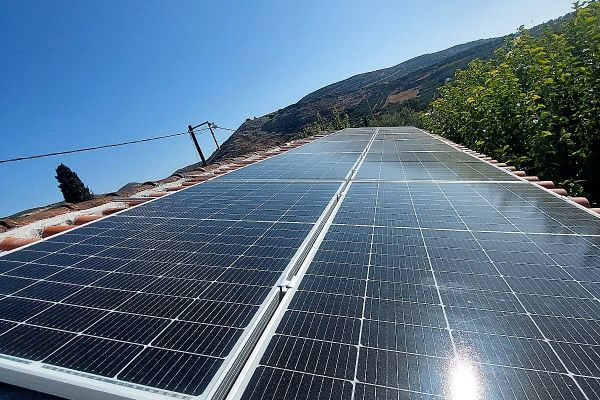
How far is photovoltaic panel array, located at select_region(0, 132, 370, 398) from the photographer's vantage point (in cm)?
286

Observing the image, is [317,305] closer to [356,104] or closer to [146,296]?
[146,296]

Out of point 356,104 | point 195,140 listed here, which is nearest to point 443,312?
point 195,140

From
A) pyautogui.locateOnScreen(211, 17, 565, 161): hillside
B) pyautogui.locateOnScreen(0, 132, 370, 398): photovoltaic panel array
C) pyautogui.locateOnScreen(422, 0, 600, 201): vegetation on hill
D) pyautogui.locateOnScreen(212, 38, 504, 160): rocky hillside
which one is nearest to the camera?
pyautogui.locateOnScreen(0, 132, 370, 398): photovoltaic panel array

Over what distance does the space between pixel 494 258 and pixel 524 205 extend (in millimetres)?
3029

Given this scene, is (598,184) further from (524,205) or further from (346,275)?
(346,275)

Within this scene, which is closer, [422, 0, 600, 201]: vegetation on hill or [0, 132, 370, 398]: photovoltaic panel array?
[0, 132, 370, 398]: photovoltaic panel array

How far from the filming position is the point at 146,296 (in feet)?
13.2

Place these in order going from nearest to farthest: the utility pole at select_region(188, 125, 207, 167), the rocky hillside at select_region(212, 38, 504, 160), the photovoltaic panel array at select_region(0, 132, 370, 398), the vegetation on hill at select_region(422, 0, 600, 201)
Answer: the photovoltaic panel array at select_region(0, 132, 370, 398)
the vegetation on hill at select_region(422, 0, 600, 201)
the utility pole at select_region(188, 125, 207, 167)
the rocky hillside at select_region(212, 38, 504, 160)

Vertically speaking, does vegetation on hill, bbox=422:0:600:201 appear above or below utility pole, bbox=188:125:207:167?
below

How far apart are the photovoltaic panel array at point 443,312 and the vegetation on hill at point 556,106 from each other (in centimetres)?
658

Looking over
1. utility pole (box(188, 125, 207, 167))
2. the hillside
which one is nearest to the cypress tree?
utility pole (box(188, 125, 207, 167))

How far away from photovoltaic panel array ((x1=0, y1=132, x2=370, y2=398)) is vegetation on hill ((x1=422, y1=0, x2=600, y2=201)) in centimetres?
1033

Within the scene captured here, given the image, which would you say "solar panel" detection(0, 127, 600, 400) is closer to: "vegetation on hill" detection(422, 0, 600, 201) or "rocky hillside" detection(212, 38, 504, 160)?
"vegetation on hill" detection(422, 0, 600, 201)

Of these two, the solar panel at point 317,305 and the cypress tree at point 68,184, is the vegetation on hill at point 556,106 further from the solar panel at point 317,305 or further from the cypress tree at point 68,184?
the cypress tree at point 68,184
